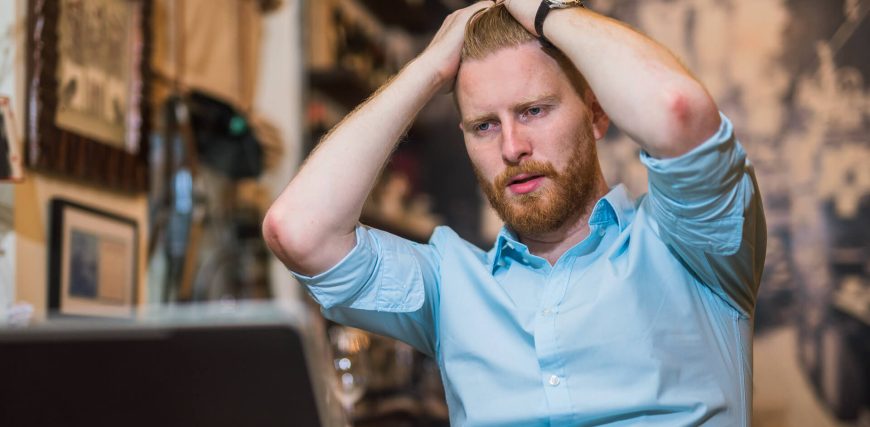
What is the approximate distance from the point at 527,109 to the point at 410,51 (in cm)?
350

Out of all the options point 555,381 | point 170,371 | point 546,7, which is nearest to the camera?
point 170,371

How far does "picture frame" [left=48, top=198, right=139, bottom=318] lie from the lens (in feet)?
6.90

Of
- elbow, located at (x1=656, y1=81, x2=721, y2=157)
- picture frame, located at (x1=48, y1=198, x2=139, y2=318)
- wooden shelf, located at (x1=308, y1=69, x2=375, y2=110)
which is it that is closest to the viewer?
elbow, located at (x1=656, y1=81, x2=721, y2=157)

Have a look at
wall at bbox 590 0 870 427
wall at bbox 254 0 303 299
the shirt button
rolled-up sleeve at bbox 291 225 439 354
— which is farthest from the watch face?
wall at bbox 590 0 870 427

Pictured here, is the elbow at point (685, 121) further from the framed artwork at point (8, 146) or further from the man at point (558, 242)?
the framed artwork at point (8, 146)

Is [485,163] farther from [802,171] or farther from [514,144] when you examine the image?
[802,171]

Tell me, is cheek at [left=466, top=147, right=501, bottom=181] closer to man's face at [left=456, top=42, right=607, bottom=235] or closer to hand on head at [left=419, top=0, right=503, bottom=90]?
man's face at [left=456, top=42, right=607, bottom=235]

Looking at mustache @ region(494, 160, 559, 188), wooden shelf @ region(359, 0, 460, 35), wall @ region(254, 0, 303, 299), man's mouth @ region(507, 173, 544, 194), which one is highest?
wooden shelf @ region(359, 0, 460, 35)

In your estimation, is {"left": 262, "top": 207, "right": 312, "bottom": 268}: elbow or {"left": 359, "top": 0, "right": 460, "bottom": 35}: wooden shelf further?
{"left": 359, "top": 0, "right": 460, "bottom": 35}: wooden shelf

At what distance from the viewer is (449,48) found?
64.4 inches

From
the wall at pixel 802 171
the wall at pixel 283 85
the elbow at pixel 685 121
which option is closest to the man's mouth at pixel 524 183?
the elbow at pixel 685 121

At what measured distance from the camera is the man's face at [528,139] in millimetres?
1522

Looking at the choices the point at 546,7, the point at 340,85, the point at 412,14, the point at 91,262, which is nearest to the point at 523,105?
the point at 546,7

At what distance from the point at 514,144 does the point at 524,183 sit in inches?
2.7
